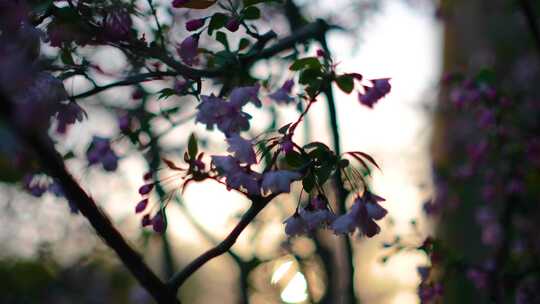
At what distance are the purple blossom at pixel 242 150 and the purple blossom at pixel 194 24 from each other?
0.95 feet

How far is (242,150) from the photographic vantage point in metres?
1.26

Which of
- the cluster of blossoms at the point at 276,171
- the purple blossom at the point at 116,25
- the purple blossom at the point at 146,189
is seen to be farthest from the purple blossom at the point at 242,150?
the purple blossom at the point at 116,25

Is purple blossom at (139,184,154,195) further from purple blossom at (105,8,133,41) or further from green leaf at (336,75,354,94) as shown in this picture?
green leaf at (336,75,354,94)

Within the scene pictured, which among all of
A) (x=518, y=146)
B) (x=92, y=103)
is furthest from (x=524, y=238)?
(x=92, y=103)

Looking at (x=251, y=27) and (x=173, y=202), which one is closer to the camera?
(x=251, y=27)

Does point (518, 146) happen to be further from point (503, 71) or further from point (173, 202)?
point (503, 71)

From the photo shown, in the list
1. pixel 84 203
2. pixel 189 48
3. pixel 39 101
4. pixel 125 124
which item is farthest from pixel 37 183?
pixel 39 101

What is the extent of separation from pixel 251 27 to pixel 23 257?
8.24ft

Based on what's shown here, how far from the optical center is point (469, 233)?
458cm

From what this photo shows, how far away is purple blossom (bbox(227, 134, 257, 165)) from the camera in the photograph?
4.12 ft

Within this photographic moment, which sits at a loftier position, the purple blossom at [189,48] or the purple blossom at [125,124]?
the purple blossom at [189,48]

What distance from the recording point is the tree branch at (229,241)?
4.05 ft

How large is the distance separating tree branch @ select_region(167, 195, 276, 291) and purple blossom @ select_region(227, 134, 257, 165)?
0.07 meters

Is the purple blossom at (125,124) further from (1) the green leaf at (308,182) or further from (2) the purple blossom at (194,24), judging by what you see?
(1) the green leaf at (308,182)
